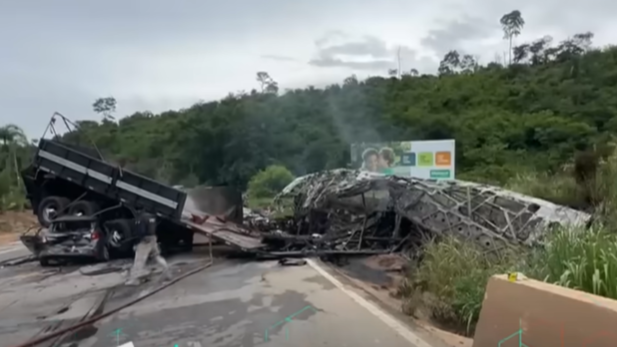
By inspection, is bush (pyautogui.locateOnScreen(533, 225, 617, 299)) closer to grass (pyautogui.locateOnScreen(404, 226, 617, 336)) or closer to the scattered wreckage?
grass (pyautogui.locateOnScreen(404, 226, 617, 336))

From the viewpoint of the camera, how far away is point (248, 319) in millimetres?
8844

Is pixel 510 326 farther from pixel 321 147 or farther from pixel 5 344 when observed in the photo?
pixel 321 147

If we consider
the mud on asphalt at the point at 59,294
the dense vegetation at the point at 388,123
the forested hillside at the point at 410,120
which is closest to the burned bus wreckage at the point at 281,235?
the mud on asphalt at the point at 59,294

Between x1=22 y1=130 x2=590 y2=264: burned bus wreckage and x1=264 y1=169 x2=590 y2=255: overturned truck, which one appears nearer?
x1=264 y1=169 x2=590 y2=255: overturned truck

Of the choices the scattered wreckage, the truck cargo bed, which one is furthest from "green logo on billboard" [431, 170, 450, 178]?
the truck cargo bed

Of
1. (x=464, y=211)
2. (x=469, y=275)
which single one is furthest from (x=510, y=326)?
(x=464, y=211)

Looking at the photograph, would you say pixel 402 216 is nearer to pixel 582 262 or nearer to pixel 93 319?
pixel 93 319

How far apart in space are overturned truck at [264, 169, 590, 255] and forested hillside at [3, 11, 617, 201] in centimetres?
1686

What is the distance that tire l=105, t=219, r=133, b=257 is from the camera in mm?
16719

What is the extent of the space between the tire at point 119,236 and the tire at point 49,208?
4.82 ft

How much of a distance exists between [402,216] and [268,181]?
1136 inches

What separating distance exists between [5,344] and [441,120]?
42389 mm

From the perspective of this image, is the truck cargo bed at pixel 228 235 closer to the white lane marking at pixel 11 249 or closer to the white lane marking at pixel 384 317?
the white lane marking at pixel 384 317

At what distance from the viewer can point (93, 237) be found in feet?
53.4
